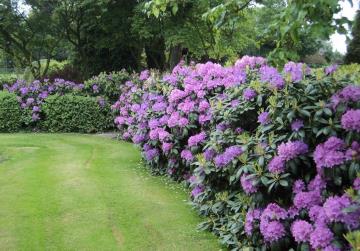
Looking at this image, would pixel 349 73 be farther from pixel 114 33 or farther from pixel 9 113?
pixel 114 33

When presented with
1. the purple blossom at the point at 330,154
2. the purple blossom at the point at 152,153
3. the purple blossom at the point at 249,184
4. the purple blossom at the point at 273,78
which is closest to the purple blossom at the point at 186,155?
the purple blossom at the point at 152,153

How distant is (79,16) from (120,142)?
295 inches

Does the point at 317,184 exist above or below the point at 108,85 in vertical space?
below

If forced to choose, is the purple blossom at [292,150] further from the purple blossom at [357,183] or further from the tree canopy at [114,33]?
the tree canopy at [114,33]

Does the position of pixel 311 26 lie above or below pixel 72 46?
below

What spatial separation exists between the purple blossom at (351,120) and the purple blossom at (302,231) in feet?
2.41

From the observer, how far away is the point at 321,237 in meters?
3.08

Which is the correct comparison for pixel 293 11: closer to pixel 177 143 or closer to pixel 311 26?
pixel 311 26

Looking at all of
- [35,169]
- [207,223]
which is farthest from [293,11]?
[35,169]

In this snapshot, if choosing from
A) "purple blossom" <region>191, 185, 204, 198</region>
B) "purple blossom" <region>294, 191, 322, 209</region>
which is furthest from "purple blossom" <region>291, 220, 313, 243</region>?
"purple blossom" <region>191, 185, 204, 198</region>

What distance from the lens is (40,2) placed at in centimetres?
1537

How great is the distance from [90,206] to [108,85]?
6.59m

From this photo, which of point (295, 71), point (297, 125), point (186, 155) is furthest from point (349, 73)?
point (186, 155)

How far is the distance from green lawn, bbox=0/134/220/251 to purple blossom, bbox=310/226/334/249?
1.24 m
